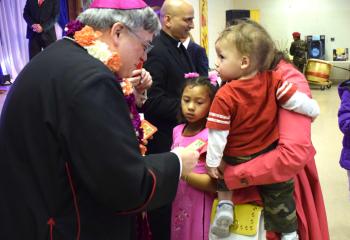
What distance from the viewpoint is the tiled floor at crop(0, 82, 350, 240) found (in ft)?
11.3

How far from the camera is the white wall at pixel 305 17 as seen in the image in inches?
483

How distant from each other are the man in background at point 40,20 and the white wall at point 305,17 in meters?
5.12

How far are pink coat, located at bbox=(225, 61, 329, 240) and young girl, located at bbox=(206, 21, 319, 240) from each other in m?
→ 0.04

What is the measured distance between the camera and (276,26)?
42.0ft

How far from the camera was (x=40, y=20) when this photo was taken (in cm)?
836

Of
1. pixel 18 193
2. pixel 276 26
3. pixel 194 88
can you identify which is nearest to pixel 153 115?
pixel 194 88

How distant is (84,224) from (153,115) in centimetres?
128

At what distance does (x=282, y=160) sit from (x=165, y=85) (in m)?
1.05

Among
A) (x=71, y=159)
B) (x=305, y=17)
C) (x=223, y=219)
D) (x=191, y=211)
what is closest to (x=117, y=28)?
(x=71, y=159)

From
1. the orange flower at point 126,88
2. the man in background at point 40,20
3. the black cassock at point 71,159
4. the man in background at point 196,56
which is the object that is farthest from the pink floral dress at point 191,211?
the man in background at point 40,20

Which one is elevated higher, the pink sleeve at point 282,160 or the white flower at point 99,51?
the white flower at point 99,51

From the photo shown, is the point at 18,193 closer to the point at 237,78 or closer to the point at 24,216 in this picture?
the point at 24,216

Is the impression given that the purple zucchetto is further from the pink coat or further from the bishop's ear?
the pink coat

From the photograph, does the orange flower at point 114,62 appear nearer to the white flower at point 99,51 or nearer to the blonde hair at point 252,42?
the white flower at point 99,51
